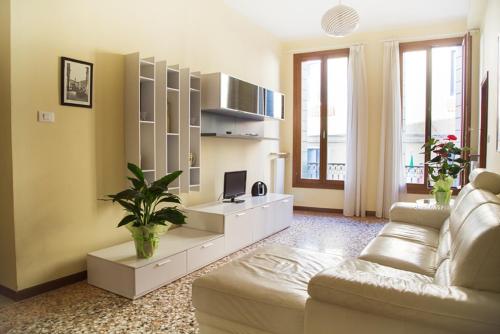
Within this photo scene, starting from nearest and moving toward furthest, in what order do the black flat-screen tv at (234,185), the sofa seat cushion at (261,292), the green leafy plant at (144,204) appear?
the sofa seat cushion at (261,292)
the green leafy plant at (144,204)
the black flat-screen tv at (234,185)

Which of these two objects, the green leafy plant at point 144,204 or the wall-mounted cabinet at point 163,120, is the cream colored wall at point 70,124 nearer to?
the wall-mounted cabinet at point 163,120

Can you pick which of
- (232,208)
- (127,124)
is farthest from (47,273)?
(232,208)

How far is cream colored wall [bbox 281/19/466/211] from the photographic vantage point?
5.63 metres

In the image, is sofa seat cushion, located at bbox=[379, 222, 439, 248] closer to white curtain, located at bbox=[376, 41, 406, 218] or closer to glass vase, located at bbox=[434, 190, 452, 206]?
glass vase, located at bbox=[434, 190, 452, 206]

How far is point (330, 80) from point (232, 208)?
11.1 ft

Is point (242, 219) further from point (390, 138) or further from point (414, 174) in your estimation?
point (414, 174)

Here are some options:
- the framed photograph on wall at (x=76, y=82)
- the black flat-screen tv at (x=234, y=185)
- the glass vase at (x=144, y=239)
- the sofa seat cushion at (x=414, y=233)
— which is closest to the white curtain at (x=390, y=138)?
the black flat-screen tv at (x=234, y=185)

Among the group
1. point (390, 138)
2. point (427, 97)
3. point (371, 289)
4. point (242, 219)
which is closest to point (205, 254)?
point (242, 219)

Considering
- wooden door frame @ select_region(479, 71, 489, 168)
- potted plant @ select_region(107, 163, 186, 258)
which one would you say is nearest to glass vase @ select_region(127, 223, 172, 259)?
potted plant @ select_region(107, 163, 186, 258)

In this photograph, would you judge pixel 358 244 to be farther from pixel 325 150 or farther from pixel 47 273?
pixel 47 273

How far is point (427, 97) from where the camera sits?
18.6 ft

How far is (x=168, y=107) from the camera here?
147 inches

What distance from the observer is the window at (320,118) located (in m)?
6.22

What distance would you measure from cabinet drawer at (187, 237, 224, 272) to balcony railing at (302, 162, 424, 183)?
10.6 feet
